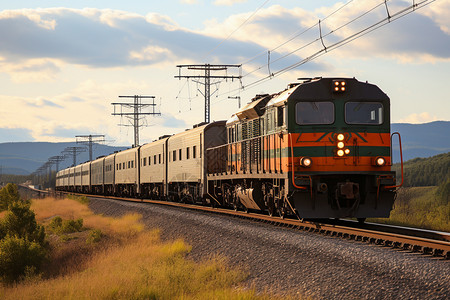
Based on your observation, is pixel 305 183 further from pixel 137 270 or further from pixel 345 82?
pixel 137 270

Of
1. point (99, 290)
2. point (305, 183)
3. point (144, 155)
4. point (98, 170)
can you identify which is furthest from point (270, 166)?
point (98, 170)

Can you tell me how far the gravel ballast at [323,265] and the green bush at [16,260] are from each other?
4.89m

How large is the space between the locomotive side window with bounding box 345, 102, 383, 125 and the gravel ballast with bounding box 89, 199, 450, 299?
3.48m

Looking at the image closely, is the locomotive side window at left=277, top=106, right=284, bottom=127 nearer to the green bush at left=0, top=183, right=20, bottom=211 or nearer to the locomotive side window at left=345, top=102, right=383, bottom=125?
the locomotive side window at left=345, top=102, right=383, bottom=125

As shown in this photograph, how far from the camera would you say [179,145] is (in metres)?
30.8

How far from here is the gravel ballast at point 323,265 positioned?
27.9 ft

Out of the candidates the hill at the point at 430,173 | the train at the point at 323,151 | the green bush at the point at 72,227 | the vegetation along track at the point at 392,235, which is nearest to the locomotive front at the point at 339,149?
the train at the point at 323,151

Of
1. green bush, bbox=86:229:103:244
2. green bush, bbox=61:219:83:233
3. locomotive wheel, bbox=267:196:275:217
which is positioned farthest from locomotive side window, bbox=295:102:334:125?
green bush, bbox=61:219:83:233

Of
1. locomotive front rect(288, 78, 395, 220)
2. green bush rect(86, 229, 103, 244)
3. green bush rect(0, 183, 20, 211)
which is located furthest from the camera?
green bush rect(0, 183, 20, 211)

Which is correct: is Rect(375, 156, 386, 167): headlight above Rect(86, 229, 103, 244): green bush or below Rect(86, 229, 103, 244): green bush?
above

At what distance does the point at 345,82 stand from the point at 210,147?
35.8 feet

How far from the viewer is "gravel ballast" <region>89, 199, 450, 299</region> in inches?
335

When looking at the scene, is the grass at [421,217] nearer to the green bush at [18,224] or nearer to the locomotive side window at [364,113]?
the locomotive side window at [364,113]

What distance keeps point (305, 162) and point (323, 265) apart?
516 cm
